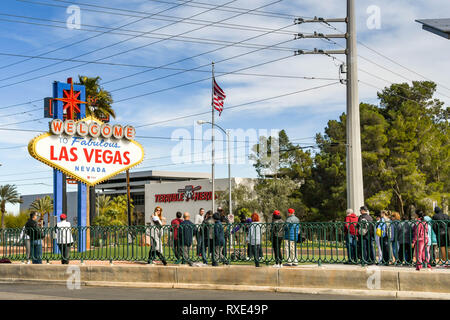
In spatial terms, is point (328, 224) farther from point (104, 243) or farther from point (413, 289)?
point (104, 243)

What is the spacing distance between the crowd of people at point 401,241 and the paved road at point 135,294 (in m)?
1.69

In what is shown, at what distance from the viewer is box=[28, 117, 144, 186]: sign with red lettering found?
25.1 m

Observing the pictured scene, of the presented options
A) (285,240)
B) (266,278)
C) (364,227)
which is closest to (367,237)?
(364,227)

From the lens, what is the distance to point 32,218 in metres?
20.0

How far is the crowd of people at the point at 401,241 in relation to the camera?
45.3 ft

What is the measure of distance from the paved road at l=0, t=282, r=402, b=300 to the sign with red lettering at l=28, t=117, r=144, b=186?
9.77 m

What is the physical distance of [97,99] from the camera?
4806 centimetres

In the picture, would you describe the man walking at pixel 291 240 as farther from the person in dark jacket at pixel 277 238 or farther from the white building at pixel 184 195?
the white building at pixel 184 195

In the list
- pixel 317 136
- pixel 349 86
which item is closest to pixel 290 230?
pixel 349 86

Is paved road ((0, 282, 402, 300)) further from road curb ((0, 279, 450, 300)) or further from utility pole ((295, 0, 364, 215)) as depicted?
utility pole ((295, 0, 364, 215))

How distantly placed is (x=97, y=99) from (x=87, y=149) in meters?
22.5

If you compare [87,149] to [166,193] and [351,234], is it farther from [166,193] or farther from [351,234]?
[166,193]

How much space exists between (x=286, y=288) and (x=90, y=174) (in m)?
14.3
